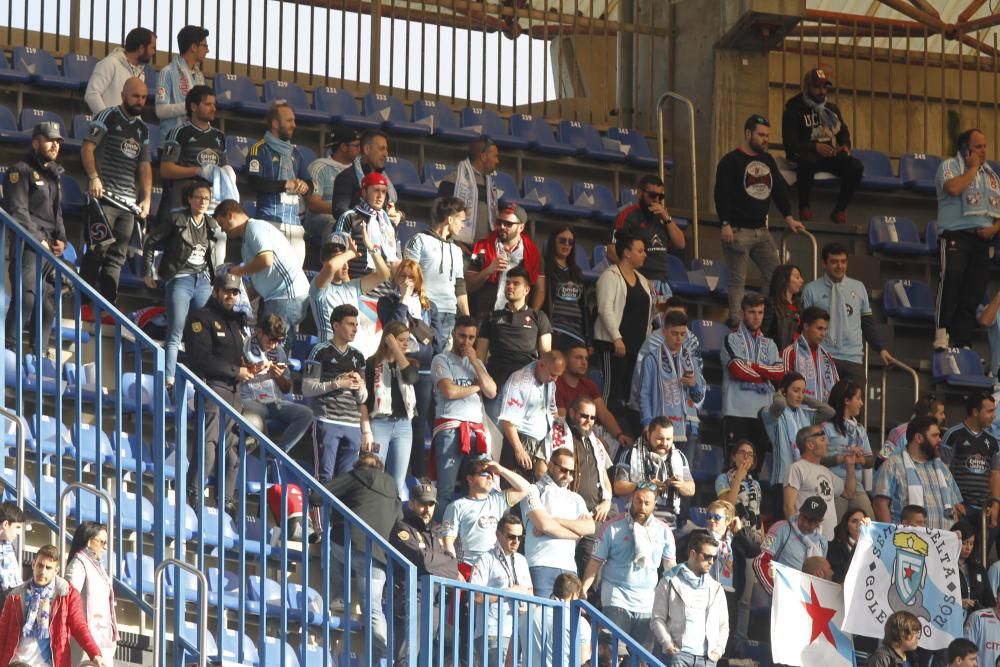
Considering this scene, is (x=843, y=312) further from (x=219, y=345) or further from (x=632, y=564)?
(x=219, y=345)

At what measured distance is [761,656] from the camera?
11.6 meters

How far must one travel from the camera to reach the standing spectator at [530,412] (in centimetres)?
1163

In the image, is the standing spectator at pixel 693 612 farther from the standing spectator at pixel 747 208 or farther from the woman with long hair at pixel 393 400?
the standing spectator at pixel 747 208

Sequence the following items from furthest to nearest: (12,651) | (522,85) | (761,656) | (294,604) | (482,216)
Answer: (522,85) < (482,216) < (761,656) < (294,604) < (12,651)

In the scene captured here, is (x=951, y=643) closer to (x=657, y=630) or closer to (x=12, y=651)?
(x=657, y=630)

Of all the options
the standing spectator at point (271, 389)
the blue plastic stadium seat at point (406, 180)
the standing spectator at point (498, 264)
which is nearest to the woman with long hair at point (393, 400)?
the standing spectator at point (271, 389)

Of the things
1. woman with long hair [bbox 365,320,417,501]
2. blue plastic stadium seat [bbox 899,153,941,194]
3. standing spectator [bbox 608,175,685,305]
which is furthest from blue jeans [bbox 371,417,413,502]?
blue plastic stadium seat [bbox 899,153,941,194]

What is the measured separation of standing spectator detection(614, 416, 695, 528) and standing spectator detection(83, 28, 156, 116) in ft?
14.0

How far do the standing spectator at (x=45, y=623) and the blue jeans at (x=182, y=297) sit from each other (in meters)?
3.55

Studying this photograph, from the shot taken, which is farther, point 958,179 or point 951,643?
point 958,179

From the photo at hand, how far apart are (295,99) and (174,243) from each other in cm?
410

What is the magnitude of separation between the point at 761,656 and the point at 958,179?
473cm

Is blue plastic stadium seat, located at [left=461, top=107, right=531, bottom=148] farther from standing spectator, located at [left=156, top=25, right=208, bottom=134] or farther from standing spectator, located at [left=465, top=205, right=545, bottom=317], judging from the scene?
standing spectator, located at [left=156, top=25, right=208, bottom=134]

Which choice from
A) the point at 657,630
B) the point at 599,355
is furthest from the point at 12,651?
the point at 599,355
